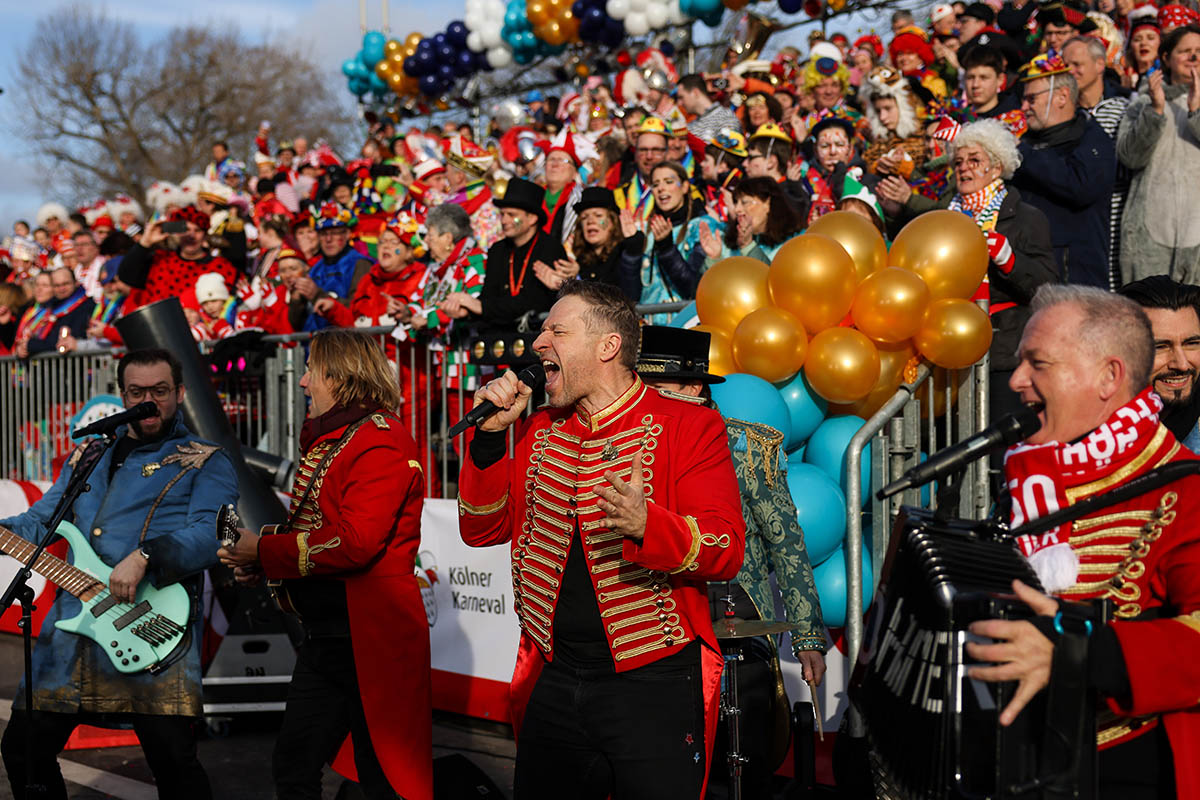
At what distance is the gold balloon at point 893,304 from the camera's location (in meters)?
5.93

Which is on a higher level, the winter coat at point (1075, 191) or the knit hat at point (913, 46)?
the knit hat at point (913, 46)

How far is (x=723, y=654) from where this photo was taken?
14.0 feet

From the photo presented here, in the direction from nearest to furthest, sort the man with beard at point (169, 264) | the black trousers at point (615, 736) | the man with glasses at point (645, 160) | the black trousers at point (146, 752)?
the black trousers at point (615, 736) < the black trousers at point (146, 752) < the man with glasses at point (645, 160) < the man with beard at point (169, 264)

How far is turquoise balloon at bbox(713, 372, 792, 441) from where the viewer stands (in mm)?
5703

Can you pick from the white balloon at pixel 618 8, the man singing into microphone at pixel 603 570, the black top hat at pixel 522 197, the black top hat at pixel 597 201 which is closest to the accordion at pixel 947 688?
the man singing into microphone at pixel 603 570

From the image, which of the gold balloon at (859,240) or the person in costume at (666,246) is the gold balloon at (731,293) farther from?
the person in costume at (666,246)

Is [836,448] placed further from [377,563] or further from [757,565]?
[377,563]

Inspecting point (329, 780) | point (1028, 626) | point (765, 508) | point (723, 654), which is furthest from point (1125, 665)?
point (329, 780)

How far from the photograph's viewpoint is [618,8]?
19.5 meters

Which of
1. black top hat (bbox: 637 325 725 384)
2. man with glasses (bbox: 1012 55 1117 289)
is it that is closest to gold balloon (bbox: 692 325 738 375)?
black top hat (bbox: 637 325 725 384)

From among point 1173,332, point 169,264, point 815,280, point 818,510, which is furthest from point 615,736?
point 169,264

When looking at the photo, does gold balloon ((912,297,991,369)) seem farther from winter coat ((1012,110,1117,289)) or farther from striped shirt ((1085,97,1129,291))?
striped shirt ((1085,97,1129,291))

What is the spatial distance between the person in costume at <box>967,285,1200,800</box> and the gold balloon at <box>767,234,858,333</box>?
294 cm

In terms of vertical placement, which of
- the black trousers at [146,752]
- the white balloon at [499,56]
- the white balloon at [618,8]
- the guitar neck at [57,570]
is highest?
the white balloon at [499,56]
